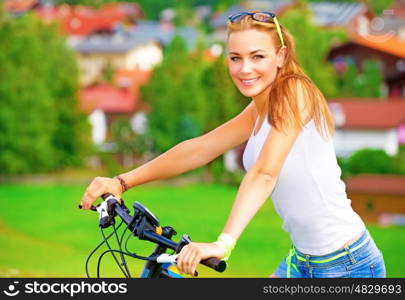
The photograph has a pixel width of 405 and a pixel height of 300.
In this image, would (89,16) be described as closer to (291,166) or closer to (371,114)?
(371,114)

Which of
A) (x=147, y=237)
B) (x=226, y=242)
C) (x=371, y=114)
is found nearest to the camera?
(x=226, y=242)

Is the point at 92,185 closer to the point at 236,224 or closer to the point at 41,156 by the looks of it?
the point at 236,224

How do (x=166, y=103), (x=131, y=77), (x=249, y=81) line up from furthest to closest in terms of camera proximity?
1. (x=131, y=77)
2. (x=166, y=103)
3. (x=249, y=81)

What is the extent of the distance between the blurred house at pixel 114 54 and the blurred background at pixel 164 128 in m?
0.72

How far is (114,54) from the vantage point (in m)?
49.7

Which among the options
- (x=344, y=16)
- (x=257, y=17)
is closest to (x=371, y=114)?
(x=344, y=16)

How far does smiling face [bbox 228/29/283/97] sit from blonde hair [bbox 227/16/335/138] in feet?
0.05

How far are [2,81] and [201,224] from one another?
28.7 ft

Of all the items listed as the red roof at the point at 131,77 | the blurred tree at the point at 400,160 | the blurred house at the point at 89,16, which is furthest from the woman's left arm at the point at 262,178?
the blurred house at the point at 89,16

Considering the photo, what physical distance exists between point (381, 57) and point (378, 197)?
46.1 ft

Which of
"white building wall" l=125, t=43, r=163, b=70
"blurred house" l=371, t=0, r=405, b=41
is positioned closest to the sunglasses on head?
"white building wall" l=125, t=43, r=163, b=70

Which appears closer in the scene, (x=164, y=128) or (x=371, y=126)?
(x=164, y=128)

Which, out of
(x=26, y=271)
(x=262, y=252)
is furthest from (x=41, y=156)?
(x=26, y=271)

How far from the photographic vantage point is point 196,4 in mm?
56625
